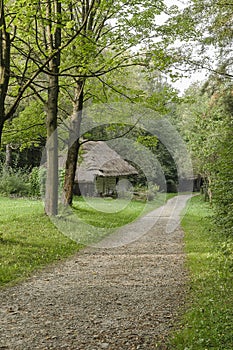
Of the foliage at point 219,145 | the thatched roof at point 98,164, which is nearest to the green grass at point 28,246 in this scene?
the foliage at point 219,145

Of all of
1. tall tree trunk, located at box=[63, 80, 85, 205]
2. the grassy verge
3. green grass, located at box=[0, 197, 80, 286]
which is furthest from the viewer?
tall tree trunk, located at box=[63, 80, 85, 205]

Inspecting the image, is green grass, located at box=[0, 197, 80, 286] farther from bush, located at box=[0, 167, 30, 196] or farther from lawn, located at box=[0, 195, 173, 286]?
bush, located at box=[0, 167, 30, 196]

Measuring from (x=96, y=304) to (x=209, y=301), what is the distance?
1.70 meters

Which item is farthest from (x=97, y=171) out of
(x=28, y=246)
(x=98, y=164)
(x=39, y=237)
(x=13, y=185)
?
(x=28, y=246)

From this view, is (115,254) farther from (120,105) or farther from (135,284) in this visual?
(120,105)

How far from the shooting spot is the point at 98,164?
32.9 m

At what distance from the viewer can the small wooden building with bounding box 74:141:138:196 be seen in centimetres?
3269

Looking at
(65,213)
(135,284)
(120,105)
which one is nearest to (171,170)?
(120,105)

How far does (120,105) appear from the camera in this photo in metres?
20.6

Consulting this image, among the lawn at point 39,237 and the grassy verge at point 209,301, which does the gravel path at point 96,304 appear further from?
the lawn at point 39,237

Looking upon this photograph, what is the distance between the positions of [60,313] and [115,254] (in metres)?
4.99

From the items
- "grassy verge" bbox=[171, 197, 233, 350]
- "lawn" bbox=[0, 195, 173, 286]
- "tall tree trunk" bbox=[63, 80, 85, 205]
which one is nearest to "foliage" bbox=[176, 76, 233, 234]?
"grassy verge" bbox=[171, 197, 233, 350]

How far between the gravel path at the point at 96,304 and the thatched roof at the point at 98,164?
2190 centimetres

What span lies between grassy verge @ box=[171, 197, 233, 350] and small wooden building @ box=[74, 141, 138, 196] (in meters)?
21.2
